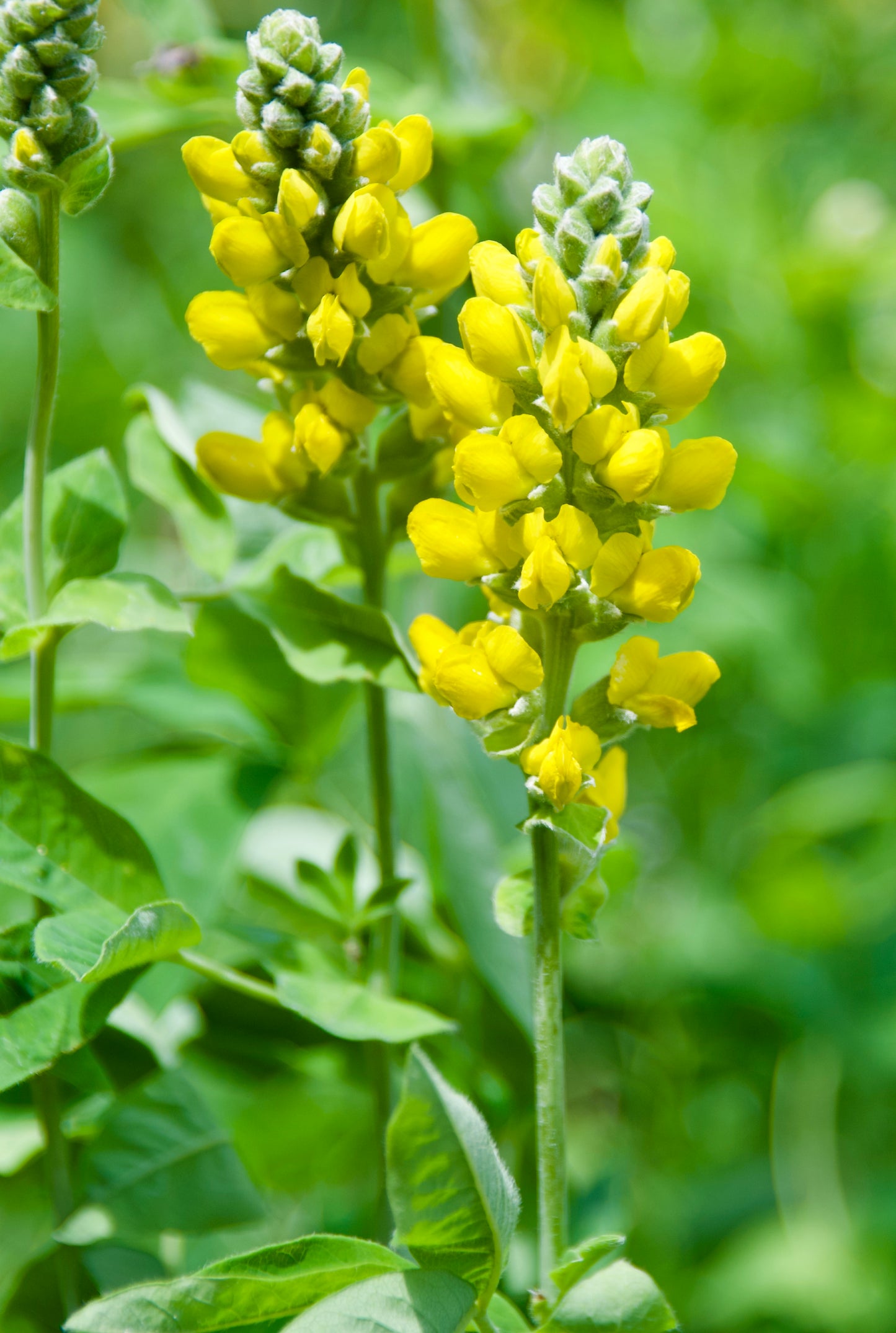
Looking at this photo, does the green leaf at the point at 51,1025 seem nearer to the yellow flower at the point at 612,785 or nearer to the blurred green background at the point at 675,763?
the blurred green background at the point at 675,763

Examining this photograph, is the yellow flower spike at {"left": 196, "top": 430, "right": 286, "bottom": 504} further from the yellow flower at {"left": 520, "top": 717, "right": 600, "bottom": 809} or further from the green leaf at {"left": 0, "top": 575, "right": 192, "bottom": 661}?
the yellow flower at {"left": 520, "top": 717, "right": 600, "bottom": 809}

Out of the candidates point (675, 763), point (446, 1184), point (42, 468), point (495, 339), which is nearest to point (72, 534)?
point (42, 468)

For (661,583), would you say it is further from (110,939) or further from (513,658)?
(110,939)

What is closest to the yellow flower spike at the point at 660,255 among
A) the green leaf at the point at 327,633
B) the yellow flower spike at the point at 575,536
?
the yellow flower spike at the point at 575,536

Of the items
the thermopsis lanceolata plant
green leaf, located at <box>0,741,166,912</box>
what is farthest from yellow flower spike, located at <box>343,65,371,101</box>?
green leaf, located at <box>0,741,166,912</box>

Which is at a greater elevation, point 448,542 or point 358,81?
point 358,81

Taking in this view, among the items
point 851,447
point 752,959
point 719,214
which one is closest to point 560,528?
point 752,959
